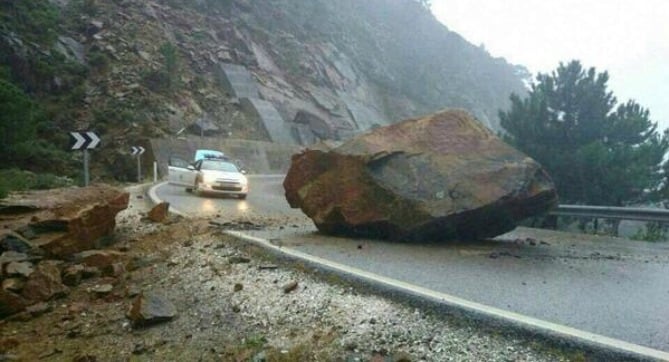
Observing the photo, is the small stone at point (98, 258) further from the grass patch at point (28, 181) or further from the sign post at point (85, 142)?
the grass patch at point (28, 181)

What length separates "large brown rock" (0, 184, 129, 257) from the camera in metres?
7.68

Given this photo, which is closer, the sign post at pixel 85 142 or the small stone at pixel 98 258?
the small stone at pixel 98 258

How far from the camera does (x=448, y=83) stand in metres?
72.4

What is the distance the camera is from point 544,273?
6.13 m

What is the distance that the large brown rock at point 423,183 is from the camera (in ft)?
25.5

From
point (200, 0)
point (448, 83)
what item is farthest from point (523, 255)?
point (448, 83)

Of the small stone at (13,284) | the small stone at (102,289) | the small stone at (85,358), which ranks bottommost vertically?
the small stone at (85,358)

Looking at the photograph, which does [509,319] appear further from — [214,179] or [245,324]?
[214,179]

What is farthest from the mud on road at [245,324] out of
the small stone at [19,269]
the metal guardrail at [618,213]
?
the metal guardrail at [618,213]

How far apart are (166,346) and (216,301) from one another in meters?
0.91

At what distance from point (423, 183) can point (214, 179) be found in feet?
40.4

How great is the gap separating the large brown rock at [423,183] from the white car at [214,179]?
9976 millimetres

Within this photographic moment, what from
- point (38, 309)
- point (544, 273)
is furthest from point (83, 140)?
point (544, 273)

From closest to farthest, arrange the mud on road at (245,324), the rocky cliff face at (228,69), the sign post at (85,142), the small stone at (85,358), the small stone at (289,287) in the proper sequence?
the mud on road at (245,324), the small stone at (85,358), the small stone at (289,287), the sign post at (85,142), the rocky cliff face at (228,69)
